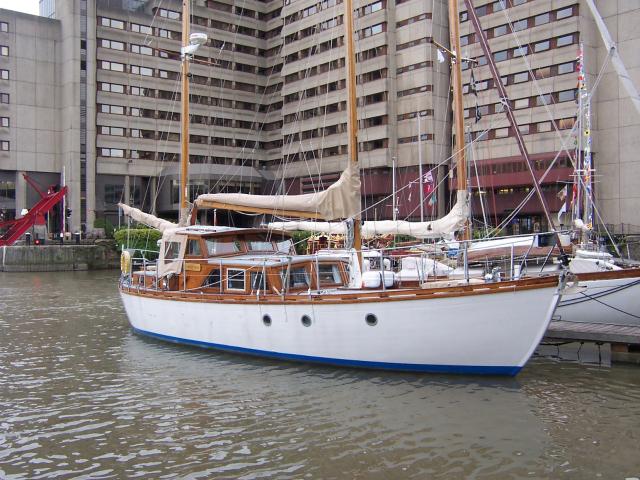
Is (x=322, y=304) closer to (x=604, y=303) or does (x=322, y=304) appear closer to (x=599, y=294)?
(x=599, y=294)

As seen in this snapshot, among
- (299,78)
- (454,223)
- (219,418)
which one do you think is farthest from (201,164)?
(219,418)

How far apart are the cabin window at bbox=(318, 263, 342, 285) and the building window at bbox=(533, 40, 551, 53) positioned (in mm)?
47371

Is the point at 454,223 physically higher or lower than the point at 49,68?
lower

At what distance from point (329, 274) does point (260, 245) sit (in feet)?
9.66

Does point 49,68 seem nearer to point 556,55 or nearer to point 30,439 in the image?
point 556,55

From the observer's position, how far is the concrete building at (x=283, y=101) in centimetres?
5619

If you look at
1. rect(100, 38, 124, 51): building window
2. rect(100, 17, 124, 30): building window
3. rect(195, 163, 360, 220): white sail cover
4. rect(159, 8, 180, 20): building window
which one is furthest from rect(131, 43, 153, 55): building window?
rect(195, 163, 360, 220): white sail cover

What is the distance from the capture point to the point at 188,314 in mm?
17984

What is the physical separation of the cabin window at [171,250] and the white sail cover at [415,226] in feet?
10.4

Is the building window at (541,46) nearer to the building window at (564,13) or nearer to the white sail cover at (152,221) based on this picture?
the building window at (564,13)

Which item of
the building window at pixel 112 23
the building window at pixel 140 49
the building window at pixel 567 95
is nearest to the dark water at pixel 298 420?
the building window at pixel 567 95

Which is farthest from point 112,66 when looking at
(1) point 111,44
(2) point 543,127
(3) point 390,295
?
(3) point 390,295

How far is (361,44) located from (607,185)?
Result: 29.0 metres

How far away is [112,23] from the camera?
74.2 metres
